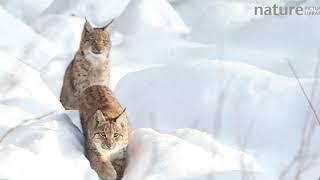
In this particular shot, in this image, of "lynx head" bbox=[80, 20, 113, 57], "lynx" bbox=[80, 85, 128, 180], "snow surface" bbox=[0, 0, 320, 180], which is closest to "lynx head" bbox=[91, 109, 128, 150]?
"lynx" bbox=[80, 85, 128, 180]

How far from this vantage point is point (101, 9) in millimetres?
10469

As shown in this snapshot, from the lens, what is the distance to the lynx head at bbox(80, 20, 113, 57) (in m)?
5.59

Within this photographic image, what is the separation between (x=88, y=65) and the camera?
576 cm

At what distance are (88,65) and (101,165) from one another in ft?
5.87

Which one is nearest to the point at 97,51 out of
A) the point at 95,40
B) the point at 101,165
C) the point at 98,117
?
the point at 95,40

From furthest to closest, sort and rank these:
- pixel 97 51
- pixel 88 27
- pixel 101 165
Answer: pixel 97 51, pixel 88 27, pixel 101 165

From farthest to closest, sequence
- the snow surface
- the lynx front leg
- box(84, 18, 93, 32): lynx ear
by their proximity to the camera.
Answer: box(84, 18, 93, 32): lynx ear → the lynx front leg → the snow surface

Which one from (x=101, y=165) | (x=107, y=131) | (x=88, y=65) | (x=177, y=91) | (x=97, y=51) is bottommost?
(x=177, y=91)

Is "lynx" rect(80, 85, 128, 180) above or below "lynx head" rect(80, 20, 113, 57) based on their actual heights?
above

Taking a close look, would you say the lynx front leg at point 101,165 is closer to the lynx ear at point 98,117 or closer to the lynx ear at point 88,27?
the lynx ear at point 98,117

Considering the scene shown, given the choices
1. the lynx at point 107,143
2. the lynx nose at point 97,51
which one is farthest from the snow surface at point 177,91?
the lynx nose at point 97,51

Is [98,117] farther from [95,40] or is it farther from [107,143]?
[95,40]

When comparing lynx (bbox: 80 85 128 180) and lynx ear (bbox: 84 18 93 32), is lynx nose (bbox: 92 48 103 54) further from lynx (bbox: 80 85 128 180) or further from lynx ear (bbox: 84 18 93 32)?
lynx (bbox: 80 85 128 180)

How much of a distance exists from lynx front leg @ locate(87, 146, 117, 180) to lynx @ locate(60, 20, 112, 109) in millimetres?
1445
